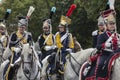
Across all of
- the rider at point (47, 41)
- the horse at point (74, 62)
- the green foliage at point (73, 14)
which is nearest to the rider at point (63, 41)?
the rider at point (47, 41)

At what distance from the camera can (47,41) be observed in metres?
20.1

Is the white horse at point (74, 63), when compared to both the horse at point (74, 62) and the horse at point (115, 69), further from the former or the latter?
the horse at point (115, 69)

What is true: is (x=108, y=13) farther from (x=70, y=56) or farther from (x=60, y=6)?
(x=60, y=6)

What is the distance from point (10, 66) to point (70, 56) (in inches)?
129

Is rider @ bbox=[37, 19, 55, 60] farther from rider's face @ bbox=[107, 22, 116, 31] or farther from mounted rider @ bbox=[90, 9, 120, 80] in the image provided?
rider's face @ bbox=[107, 22, 116, 31]

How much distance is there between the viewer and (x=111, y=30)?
12602mm

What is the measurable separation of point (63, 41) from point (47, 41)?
5.82 ft

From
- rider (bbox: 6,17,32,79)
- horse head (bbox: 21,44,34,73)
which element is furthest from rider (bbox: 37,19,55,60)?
horse head (bbox: 21,44,34,73)

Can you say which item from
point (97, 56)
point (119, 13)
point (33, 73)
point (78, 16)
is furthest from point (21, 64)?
point (78, 16)

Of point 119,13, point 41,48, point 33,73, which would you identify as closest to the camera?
point 33,73

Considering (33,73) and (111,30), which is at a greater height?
(111,30)

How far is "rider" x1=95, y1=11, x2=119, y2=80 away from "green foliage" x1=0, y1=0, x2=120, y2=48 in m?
26.7

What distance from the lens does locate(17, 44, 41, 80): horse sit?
Answer: 17.2 metres

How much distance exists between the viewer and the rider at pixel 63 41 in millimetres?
17953
